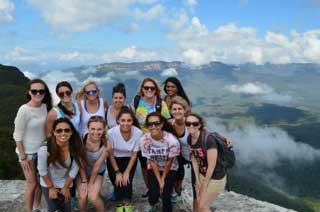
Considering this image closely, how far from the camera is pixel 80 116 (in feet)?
28.7

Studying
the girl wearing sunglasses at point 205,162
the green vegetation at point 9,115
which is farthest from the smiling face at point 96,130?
the green vegetation at point 9,115

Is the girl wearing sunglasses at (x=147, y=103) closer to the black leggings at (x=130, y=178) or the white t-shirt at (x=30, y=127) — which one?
Answer: the black leggings at (x=130, y=178)

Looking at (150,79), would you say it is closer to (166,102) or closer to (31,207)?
(166,102)

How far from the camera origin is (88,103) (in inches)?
353

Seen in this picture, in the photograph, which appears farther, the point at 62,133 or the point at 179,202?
the point at 179,202

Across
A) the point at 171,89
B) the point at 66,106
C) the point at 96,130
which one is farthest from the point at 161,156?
the point at 66,106

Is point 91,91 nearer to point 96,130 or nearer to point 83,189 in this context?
point 96,130

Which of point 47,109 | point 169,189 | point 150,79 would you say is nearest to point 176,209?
point 169,189

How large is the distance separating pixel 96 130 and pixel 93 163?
2.87 feet

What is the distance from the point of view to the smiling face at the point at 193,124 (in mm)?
7746

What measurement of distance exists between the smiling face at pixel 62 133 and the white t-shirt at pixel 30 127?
0.66 meters

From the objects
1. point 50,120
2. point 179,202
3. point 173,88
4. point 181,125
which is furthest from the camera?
point 173,88

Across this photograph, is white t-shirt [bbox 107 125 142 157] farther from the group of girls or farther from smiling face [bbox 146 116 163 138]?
smiling face [bbox 146 116 163 138]

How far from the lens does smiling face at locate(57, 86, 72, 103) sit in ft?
27.2
